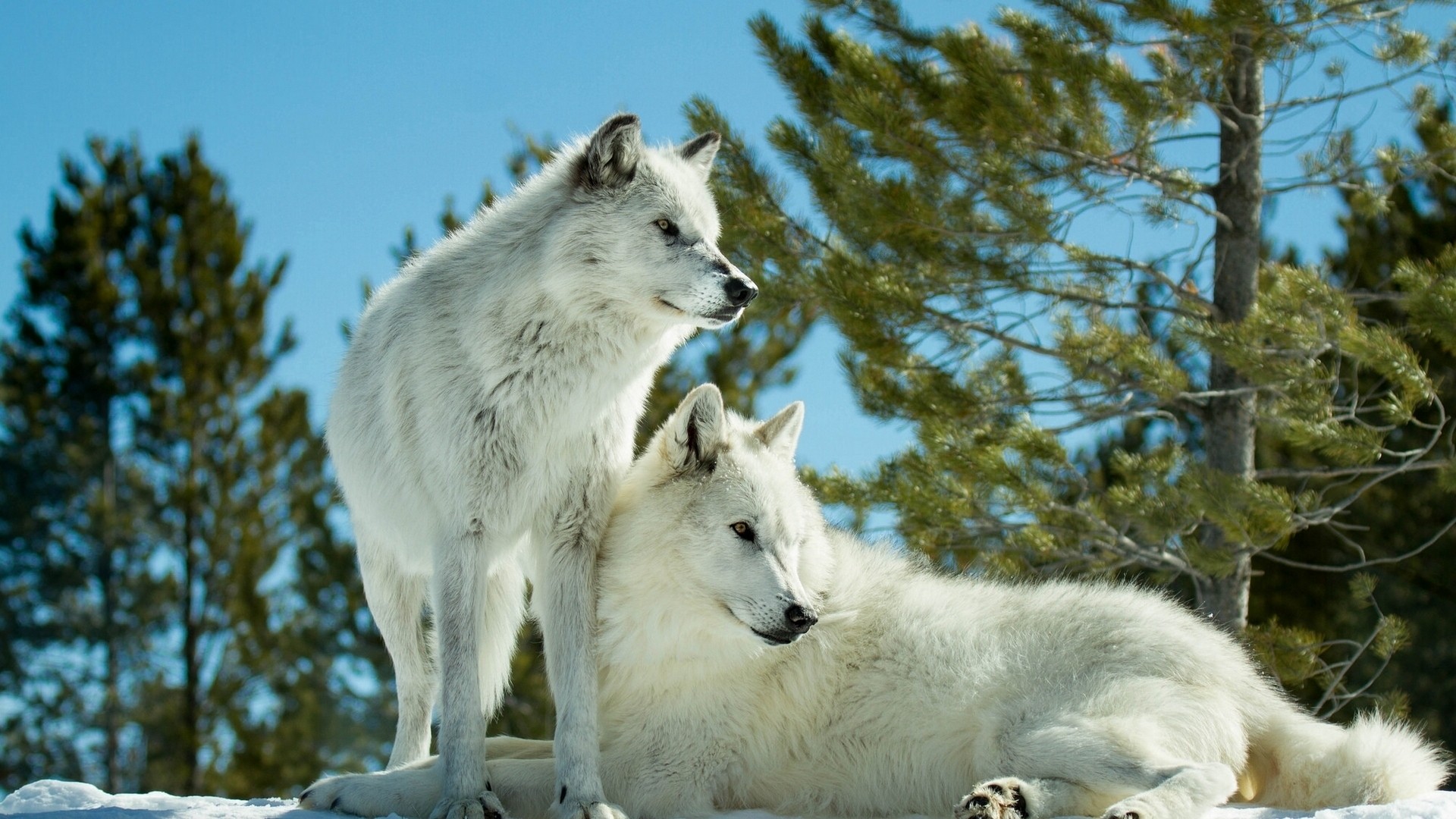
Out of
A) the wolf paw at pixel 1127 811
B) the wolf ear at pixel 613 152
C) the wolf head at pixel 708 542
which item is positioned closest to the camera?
the wolf paw at pixel 1127 811

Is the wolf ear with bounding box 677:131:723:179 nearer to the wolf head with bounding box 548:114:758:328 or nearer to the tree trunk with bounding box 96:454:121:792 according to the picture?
the wolf head with bounding box 548:114:758:328

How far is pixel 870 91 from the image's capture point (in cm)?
777

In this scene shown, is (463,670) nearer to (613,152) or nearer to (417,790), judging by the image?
(417,790)

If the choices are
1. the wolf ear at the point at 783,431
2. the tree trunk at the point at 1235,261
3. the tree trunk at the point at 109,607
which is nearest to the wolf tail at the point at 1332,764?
the wolf ear at the point at 783,431

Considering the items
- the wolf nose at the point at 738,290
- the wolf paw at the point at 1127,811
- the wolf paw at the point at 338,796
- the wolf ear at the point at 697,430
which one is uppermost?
the wolf nose at the point at 738,290

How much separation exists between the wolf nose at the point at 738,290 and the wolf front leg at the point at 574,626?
0.76 metres

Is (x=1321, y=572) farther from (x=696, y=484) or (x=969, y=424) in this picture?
(x=696, y=484)

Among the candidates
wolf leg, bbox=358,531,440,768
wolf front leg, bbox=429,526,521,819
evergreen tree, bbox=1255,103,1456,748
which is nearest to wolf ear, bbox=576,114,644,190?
wolf front leg, bbox=429,526,521,819

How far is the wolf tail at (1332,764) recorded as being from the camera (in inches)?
143

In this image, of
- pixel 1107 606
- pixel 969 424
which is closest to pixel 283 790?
pixel 969 424

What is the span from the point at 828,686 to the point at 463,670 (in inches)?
48.7

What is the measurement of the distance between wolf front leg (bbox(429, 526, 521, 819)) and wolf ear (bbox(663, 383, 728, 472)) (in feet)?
2.17

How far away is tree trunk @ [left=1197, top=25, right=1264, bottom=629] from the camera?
26.0 feet

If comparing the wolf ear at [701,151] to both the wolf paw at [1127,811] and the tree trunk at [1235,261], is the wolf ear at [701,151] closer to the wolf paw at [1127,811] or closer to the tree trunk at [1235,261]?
the wolf paw at [1127,811]
